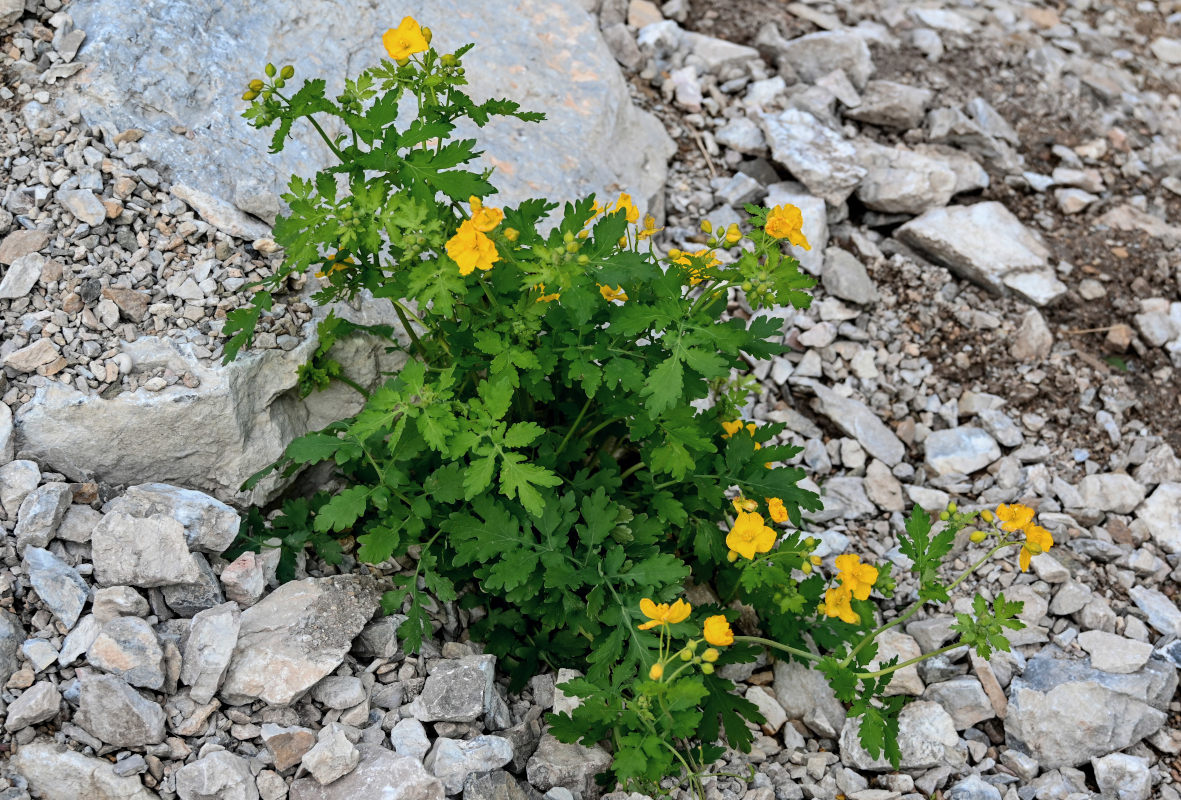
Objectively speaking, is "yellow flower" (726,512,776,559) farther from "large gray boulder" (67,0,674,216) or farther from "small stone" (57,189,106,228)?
"small stone" (57,189,106,228)

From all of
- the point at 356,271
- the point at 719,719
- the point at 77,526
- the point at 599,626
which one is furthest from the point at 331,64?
the point at 719,719

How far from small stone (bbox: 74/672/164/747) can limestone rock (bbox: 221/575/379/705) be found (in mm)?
258

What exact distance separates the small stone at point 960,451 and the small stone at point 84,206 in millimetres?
3628

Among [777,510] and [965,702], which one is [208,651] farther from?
[965,702]

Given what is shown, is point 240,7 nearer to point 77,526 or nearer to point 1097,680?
point 77,526

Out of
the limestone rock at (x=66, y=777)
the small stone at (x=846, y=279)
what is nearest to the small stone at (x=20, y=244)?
the limestone rock at (x=66, y=777)

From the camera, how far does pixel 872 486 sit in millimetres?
4586

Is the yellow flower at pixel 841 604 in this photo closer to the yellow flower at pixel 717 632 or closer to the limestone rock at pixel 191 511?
the yellow flower at pixel 717 632

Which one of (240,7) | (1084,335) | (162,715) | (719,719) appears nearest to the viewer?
(162,715)

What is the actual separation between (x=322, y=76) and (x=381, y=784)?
124 inches

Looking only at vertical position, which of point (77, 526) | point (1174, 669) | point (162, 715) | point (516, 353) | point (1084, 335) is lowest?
point (1174, 669)

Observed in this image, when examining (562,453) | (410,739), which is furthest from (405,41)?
(410,739)

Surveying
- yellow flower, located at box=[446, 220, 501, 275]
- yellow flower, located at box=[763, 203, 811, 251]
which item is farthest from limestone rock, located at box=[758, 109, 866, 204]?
yellow flower, located at box=[446, 220, 501, 275]

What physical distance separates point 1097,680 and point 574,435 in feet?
7.02
